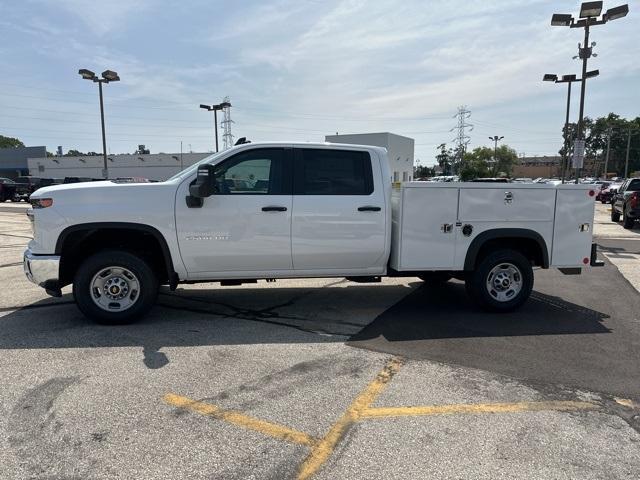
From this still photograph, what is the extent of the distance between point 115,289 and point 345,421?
3303 mm

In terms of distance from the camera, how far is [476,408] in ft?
12.0

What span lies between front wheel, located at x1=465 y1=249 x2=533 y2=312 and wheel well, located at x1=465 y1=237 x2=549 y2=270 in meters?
0.10

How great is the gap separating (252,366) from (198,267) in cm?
161

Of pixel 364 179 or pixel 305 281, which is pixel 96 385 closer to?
pixel 364 179

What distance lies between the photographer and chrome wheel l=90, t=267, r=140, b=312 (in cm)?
544

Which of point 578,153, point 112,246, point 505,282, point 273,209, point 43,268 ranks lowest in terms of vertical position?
point 505,282

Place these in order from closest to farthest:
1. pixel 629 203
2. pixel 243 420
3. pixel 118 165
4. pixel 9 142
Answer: pixel 243 420, pixel 629 203, pixel 118 165, pixel 9 142

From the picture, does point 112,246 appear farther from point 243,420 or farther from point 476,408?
point 476,408

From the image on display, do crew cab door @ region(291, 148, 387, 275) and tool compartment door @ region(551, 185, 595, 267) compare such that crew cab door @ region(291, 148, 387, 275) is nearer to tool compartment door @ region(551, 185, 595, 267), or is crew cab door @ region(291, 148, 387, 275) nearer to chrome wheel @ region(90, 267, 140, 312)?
chrome wheel @ region(90, 267, 140, 312)

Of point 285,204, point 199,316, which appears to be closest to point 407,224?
point 285,204

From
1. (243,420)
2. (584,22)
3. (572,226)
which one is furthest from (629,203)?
(243,420)

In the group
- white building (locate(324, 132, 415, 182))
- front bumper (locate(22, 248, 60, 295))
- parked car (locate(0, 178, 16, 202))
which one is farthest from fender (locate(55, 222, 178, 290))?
white building (locate(324, 132, 415, 182))

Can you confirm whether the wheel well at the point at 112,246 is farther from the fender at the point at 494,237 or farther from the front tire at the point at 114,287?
the fender at the point at 494,237

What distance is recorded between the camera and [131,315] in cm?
550
